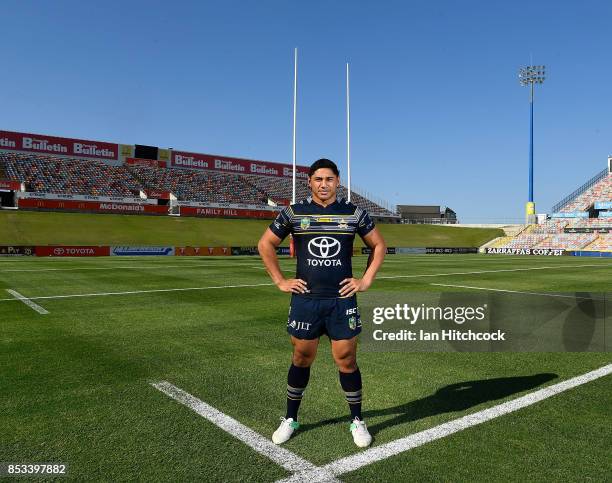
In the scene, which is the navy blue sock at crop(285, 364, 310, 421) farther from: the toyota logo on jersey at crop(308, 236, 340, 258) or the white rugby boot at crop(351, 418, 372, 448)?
the toyota logo on jersey at crop(308, 236, 340, 258)

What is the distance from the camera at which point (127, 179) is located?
6069 centimetres

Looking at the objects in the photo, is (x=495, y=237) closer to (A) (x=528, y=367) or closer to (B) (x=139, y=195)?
(B) (x=139, y=195)

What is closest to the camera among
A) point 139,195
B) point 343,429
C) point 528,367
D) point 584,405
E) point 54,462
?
point 54,462

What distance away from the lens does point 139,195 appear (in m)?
58.8

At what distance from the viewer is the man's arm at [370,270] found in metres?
3.41

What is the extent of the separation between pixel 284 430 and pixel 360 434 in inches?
23.0

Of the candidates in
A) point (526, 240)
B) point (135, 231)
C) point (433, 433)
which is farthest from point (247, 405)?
point (526, 240)

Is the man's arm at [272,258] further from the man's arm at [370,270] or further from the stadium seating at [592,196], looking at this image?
the stadium seating at [592,196]

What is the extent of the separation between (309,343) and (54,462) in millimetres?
1948

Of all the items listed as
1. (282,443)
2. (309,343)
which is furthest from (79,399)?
(309,343)

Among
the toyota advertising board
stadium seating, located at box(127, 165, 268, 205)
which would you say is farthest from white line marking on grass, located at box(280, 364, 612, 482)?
stadium seating, located at box(127, 165, 268, 205)

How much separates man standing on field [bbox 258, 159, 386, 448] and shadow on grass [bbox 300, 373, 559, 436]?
0.48 m

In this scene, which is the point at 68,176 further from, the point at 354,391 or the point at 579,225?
the point at 579,225

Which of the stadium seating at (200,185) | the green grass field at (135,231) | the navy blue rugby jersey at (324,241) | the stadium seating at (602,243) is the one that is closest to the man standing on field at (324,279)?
the navy blue rugby jersey at (324,241)
